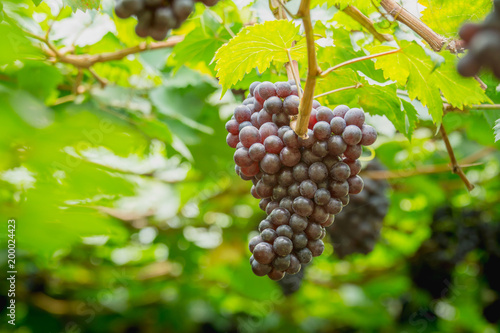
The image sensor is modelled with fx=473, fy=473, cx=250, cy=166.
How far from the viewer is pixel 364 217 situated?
7.20 ft

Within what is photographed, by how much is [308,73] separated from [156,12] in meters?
0.29

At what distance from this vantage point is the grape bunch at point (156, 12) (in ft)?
1.94

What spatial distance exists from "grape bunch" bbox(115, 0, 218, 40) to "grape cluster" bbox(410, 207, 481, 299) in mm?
2566

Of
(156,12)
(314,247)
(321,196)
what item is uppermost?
(156,12)

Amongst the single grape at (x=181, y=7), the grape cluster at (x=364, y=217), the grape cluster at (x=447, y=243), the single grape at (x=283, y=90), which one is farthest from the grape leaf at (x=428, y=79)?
the grape cluster at (x=447, y=243)

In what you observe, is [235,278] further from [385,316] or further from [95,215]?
[95,215]

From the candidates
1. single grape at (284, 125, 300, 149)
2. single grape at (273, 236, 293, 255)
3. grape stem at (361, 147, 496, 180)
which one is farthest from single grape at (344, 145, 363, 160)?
grape stem at (361, 147, 496, 180)

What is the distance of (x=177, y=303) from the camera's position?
404 centimetres

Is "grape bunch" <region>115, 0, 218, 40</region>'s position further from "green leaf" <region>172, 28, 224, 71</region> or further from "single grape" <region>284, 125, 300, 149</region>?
"green leaf" <region>172, 28, 224, 71</region>

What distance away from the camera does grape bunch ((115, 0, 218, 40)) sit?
1.94 ft

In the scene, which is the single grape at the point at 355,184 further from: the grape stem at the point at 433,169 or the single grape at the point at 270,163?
the grape stem at the point at 433,169

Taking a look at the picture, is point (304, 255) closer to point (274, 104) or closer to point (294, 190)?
A: point (294, 190)

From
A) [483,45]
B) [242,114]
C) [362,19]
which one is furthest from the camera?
[362,19]

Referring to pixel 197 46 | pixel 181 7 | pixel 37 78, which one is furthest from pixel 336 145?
pixel 37 78
